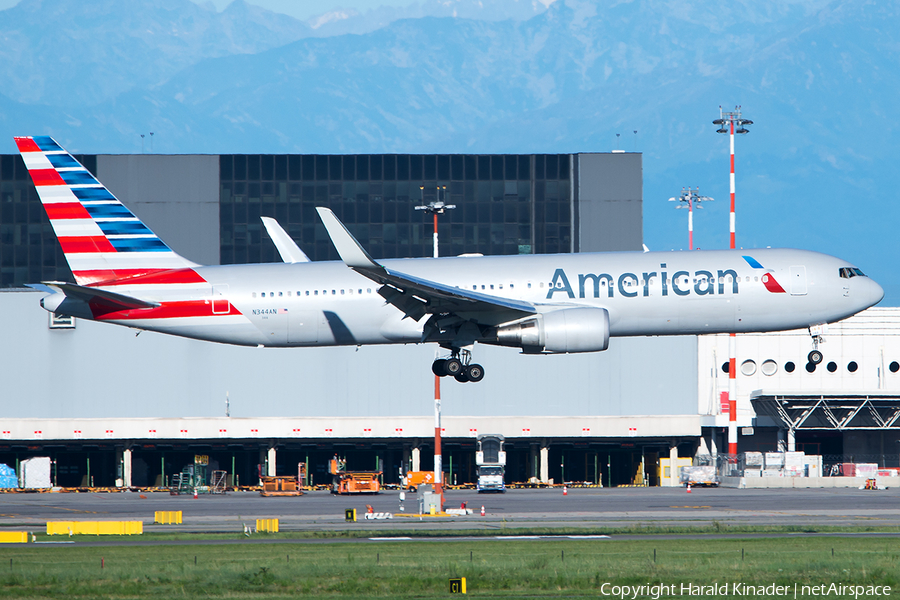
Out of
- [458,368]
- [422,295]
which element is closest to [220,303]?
[422,295]

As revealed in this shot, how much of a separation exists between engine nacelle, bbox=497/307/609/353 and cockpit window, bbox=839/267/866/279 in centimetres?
1038

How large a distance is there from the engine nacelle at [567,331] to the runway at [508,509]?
35.9 ft

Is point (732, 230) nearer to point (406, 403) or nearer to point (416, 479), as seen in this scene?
point (416, 479)

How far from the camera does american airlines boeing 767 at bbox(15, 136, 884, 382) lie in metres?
43.0

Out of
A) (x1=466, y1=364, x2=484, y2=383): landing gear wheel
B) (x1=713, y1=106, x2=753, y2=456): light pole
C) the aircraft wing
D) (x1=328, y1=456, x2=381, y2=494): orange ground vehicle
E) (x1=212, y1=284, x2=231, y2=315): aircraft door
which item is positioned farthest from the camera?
(x1=328, y1=456, x2=381, y2=494): orange ground vehicle

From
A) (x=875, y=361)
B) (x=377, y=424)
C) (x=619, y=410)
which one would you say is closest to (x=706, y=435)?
(x=619, y=410)

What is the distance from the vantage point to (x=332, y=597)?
100ft

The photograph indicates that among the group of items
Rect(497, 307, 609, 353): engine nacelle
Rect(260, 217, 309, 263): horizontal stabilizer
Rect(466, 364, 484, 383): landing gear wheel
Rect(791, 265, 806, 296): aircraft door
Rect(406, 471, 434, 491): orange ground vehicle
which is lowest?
Rect(406, 471, 434, 491): orange ground vehicle

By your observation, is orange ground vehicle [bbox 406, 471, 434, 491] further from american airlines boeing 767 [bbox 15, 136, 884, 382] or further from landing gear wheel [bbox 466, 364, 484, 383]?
landing gear wheel [bbox 466, 364, 484, 383]

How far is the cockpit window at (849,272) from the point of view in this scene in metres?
44.5

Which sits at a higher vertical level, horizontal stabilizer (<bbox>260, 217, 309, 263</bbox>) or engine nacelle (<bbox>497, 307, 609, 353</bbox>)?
horizontal stabilizer (<bbox>260, 217, 309, 263</bbox>)

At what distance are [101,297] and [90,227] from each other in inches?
221

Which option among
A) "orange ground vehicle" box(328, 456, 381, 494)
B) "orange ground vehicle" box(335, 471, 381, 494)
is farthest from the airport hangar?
"orange ground vehicle" box(335, 471, 381, 494)
